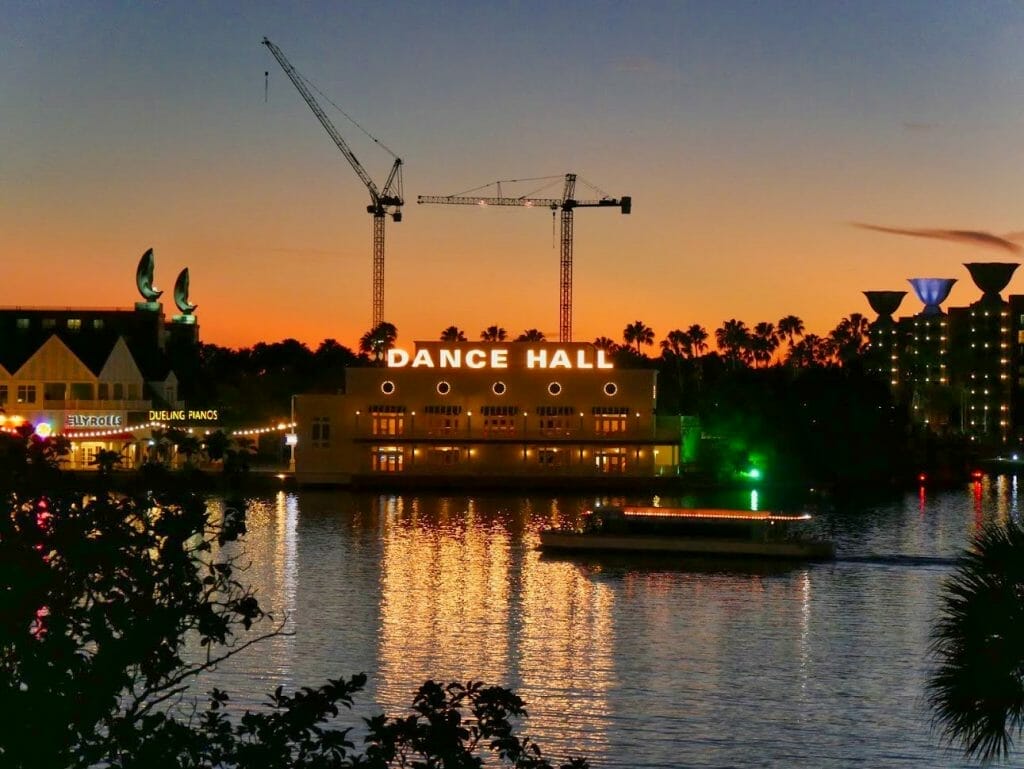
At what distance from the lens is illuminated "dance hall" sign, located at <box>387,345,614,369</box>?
125062 mm

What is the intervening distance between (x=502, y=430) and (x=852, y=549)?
48.2 meters

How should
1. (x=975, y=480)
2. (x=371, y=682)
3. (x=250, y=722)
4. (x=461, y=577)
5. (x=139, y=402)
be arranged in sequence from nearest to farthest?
(x=250, y=722)
(x=371, y=682)
(x=461, y=577)
(x=139, y=402)
(x=975, y=480)

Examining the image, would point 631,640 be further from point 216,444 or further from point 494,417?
point 494,417

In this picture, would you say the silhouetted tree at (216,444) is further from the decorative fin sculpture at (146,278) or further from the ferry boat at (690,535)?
the decorative fin sculpture at (146,278)

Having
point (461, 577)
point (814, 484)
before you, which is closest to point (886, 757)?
point (461, 577)

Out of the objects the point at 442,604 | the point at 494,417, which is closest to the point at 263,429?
the point at 494,417

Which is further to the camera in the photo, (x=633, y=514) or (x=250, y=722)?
(x=633, y=514)

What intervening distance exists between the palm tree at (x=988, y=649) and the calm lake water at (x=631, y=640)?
17.1 m

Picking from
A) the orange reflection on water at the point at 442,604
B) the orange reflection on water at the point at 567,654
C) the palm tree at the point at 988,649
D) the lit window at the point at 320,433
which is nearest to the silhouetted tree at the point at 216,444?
the palm tree at the point at 988,649

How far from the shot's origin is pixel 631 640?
169 feet

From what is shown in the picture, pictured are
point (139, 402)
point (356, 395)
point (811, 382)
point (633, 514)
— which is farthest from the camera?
A: point (811, 382)

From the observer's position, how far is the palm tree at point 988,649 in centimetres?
1791

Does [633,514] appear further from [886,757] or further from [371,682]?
[886,757]

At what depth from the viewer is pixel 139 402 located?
13475 centimetres
